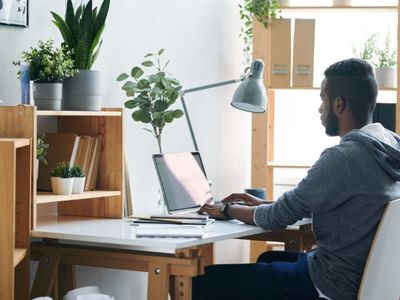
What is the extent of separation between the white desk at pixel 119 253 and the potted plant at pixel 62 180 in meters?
0.12

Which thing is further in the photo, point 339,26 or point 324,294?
point 339,26

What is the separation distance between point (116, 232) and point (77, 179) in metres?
0.34

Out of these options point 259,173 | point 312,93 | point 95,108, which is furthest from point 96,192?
point 312,93

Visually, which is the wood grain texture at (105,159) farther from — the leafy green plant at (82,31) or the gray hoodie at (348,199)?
the gray hoodie at (348,199)

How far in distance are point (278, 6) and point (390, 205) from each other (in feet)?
7.65

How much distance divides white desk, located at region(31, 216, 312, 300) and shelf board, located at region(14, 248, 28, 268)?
9cm

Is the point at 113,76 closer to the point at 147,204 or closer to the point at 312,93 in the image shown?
the point at 147,204

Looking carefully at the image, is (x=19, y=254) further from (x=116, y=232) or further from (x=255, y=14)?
(x=255, y=14)

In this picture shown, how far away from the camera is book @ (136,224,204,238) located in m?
2.65

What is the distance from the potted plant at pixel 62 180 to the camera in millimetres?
Result: 2951

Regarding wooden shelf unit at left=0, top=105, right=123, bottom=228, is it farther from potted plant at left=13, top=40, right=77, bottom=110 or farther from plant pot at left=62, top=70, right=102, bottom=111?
potted plant at left=13, top=40, right=77, bottom=110

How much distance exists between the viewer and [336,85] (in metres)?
2.87

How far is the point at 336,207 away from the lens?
2691 millimetres

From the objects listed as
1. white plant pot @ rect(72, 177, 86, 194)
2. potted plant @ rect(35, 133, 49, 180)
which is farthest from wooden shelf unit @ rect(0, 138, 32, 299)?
white plant pot @ rect(72, 177, 86, 194)
